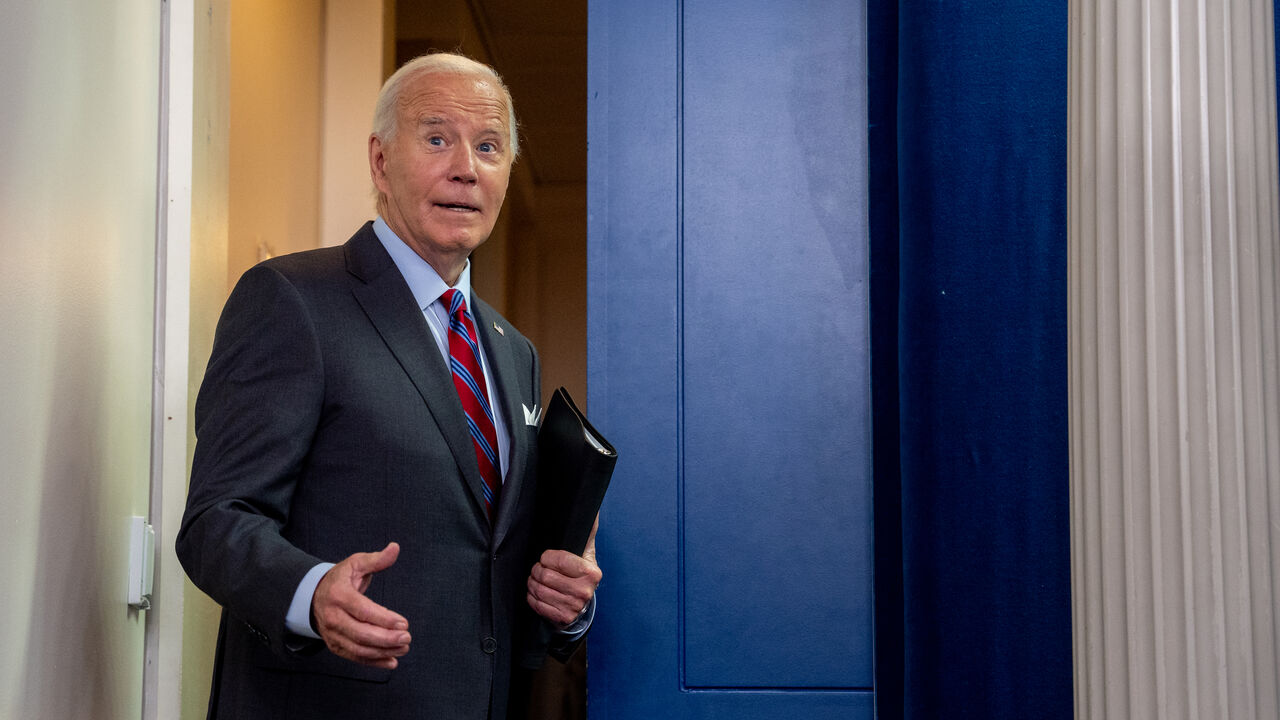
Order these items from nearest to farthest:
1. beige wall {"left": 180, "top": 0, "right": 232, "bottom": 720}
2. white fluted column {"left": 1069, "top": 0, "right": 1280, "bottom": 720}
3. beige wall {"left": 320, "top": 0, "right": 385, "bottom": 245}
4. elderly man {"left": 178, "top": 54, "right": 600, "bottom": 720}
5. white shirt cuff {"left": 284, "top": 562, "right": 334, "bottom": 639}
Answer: white fluted column {"left": 1069, "top": 0, "right": 1280, "bottom": 720} < white shirt cuff {"left": 284, "top": 562, "right": 334, "bottom": 639} < elderly man {"left": 178, "top": 54, "right": 600, "bottom": 720} < beige wall {"left": 180, "top": 0, "right": 232, "bottom": 720} < beige wall {"left": 320, "top": 0, "right": 385, "bottom": 245}

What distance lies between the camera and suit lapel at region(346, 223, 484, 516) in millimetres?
1425

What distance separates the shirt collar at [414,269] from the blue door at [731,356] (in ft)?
1.59

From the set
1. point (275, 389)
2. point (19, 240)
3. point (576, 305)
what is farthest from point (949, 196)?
point (576, 305)

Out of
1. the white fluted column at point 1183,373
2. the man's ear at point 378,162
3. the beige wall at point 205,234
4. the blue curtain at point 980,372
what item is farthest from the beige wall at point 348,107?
the white fluted column at point 1183,373

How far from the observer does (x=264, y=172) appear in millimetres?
3127

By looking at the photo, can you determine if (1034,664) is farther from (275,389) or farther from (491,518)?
(275,389)

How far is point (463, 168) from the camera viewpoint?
5.28 ft

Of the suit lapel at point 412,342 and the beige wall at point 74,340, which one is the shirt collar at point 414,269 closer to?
the suit lapel at point 412,342

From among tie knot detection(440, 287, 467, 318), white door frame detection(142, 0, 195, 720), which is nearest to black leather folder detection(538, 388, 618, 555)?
tie knot detection(440, 287, 467, 318)

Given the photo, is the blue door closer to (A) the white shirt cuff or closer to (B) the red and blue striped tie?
(B) the red and blue striped tie

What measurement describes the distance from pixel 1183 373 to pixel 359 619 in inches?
33.3

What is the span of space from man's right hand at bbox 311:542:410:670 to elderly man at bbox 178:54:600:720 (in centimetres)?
4

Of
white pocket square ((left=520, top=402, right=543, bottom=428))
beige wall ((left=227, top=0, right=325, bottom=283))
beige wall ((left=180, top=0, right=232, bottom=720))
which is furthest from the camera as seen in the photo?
beige wall ((left=227, top=0, right=325, bottom=283))

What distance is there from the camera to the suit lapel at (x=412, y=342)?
142cm
